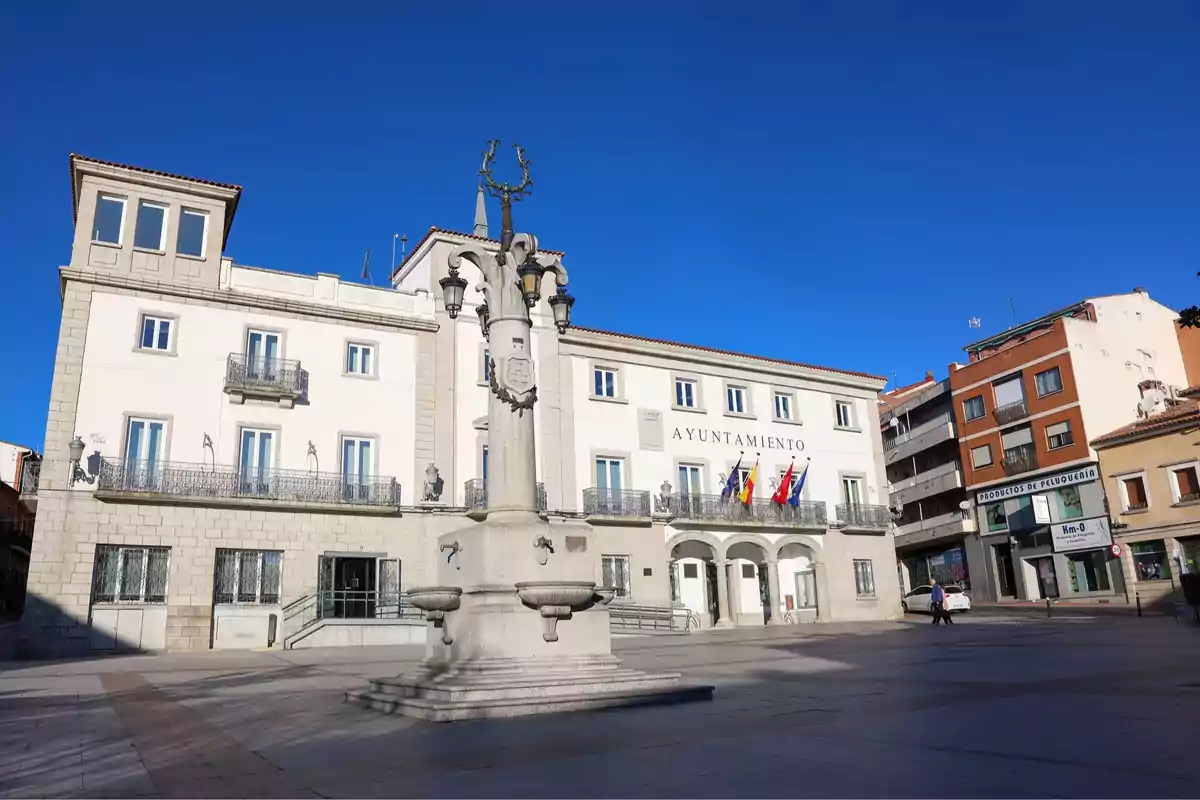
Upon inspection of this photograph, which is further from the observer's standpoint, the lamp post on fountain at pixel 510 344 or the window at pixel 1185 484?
the window at pixel 1185 484

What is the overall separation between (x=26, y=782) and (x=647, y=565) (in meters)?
28.0

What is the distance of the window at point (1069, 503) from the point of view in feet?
136

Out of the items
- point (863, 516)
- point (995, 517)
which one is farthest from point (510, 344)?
point (995, 517)

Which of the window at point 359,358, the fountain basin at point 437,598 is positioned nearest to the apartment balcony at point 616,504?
the window at point 359,358

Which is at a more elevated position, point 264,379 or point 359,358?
point 359,358

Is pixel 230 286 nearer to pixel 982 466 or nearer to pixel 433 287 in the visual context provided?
pixel 433 287

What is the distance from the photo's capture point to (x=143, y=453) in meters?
25.8

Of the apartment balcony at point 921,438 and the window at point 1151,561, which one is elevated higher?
the apartment balcony at point 921,438

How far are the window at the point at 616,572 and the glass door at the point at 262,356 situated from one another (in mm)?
13245

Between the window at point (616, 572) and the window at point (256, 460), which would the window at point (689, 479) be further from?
the window at point (256, 460)

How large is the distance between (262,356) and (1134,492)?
37.2 meters

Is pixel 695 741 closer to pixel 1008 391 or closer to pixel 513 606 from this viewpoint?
pixel 513 606

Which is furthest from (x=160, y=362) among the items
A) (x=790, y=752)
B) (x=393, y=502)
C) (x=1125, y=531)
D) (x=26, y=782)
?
(x=1125, y=531)

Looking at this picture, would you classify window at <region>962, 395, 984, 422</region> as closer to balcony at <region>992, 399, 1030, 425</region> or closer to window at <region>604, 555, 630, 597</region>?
balcony at <region>992, 399, 1030, 425</region>
